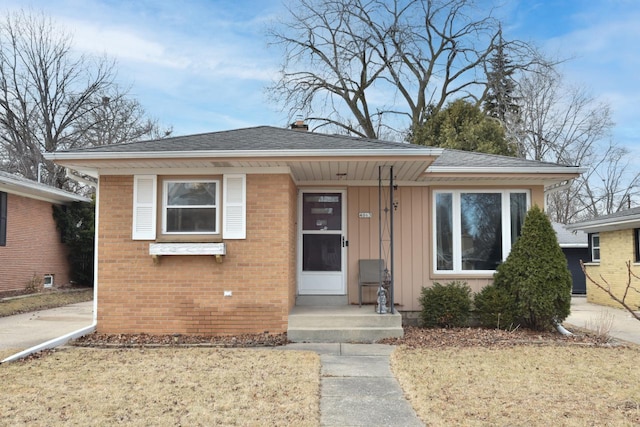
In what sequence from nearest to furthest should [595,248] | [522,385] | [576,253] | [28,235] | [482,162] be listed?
[522,385] → [482,162] → [28,235] → [595,248] → [576,253]

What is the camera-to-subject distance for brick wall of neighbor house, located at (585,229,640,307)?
581 inches

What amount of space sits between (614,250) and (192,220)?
13084mm

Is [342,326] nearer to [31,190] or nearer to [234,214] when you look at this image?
[234,214]

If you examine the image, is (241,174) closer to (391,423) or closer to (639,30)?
(391,423)

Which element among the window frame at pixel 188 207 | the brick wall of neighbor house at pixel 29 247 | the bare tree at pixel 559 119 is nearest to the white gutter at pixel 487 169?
the window frame at pixel 188 207

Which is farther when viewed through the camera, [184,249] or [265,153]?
[184,249]

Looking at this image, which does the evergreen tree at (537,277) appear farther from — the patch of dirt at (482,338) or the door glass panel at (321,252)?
the door glass panel at (321,252)

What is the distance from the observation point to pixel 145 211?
843 centimetres

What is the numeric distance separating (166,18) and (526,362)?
12635mm

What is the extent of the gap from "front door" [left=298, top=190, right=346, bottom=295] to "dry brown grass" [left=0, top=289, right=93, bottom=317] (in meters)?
7.17

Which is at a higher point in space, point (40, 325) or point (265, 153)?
point (265, 153)

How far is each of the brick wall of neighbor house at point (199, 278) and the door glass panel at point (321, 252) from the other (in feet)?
5.01

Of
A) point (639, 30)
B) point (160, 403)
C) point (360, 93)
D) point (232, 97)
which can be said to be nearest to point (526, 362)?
point (160, 403)

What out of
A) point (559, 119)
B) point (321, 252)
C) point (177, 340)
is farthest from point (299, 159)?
point (559, 119)
